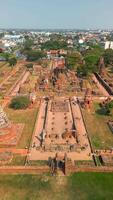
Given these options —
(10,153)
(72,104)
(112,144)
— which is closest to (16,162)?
(10,153)

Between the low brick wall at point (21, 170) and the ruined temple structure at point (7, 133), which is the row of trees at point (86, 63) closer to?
the ruined temple structure at point (7, 133)

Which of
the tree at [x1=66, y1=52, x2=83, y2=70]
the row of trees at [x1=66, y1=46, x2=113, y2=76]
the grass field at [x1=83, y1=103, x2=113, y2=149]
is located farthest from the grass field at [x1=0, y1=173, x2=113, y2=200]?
the tree at [x1=66, y1=52, x2=83, y2=70]

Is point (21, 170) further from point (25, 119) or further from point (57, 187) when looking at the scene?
point (25, 119)

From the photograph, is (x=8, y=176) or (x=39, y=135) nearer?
(x=8, y=176)

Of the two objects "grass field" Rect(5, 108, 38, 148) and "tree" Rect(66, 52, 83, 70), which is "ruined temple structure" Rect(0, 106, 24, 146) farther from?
"tree" Rect(66, 52, 83, 70)

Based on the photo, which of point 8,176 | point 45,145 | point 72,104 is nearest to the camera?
point 8,176

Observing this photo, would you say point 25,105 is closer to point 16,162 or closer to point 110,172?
point 16,162
